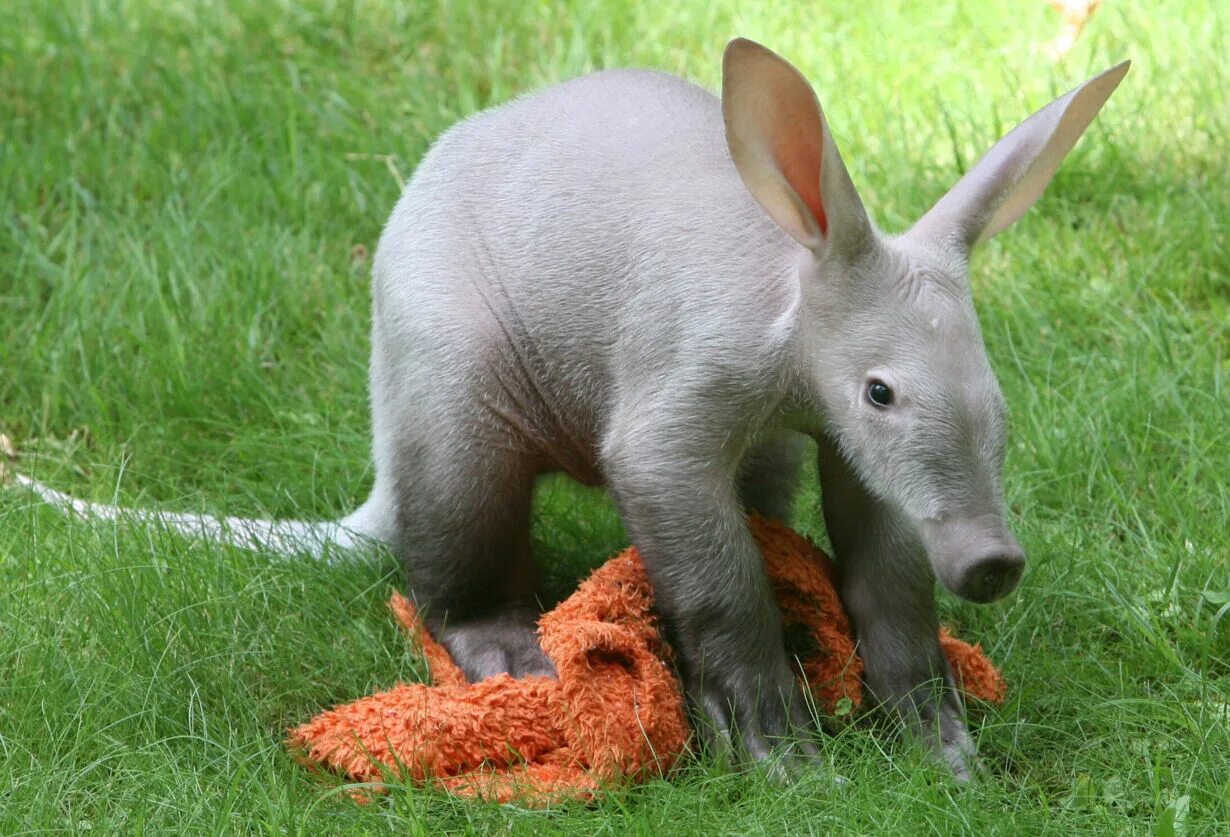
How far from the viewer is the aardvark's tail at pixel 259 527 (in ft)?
14.3

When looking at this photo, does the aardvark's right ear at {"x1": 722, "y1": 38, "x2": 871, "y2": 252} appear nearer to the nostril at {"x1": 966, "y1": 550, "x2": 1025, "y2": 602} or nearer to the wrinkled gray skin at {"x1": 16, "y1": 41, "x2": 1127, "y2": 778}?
the wrinkled gray skin at {"x1": 16, "y1": 41, "x2": 1127, "y2": 778}

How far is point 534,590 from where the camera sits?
4.33m

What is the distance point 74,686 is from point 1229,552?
2.74m

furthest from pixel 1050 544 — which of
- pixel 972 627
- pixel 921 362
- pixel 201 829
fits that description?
pixel 201 829

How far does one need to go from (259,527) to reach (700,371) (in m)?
1.41

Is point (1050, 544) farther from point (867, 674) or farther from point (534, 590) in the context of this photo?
point (534, 590)

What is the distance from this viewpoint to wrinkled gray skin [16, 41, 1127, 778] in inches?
135

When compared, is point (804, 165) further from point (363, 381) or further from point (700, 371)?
point (363, 381)

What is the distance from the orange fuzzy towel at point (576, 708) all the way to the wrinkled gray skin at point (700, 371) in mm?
94

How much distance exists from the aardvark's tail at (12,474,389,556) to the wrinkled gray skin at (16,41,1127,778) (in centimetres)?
2

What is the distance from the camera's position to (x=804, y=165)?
11.6 ft

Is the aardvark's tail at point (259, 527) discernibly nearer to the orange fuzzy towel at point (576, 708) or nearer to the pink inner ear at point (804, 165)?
the orange fuzzy towel at point (576, 708)

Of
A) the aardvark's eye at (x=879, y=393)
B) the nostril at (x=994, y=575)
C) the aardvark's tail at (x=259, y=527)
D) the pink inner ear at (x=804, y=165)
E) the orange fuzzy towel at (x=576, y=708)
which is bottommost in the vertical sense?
the aardvark's tail at (x=259, y=527)

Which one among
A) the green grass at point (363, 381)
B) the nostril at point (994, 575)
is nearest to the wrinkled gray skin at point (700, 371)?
the nostril at point (994, 575)
